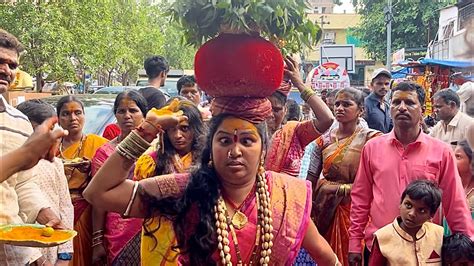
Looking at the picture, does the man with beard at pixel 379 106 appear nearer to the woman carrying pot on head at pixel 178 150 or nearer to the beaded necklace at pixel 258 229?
the woman carrying pot on head at pixel 178 150

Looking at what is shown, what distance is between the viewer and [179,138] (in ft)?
13.6

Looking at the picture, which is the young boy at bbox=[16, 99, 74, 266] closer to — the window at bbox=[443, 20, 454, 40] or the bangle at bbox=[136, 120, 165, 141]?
the bangle at bbox=[136, 120, 165, 141]

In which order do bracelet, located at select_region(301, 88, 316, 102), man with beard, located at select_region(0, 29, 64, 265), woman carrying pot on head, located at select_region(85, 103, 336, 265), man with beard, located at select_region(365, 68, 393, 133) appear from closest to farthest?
woman carrying pot on head, located at select_region(85, 103, 336, 265), man with beard, located at select_region(0, 29, 64, 265), bracelet, located at select_region(301, 88, 316, 102), man with beard, located at select_region(365, 68, 393, 133)

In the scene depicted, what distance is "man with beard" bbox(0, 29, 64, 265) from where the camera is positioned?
2.84 m

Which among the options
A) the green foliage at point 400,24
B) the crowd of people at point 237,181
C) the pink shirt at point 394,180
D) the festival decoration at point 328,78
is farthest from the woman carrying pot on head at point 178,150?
the green foliage at point 400,24

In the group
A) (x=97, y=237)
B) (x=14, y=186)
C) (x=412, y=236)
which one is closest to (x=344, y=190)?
(x=412, y=236)

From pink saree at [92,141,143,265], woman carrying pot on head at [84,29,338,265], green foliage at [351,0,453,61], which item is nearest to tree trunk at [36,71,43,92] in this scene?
pink saree at [92,141,143,265]

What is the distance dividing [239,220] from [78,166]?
208cm

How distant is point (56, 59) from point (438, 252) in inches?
524

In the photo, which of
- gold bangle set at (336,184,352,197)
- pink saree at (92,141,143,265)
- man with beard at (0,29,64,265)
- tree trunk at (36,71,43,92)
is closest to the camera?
man with beard at (0,29,64,265)

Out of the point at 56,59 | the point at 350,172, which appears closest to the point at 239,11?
the point at 350,172

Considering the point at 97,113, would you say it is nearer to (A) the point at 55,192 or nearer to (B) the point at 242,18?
(A) the point at 55,192

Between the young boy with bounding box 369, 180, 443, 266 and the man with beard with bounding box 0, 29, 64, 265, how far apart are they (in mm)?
2016

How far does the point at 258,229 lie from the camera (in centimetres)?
271
